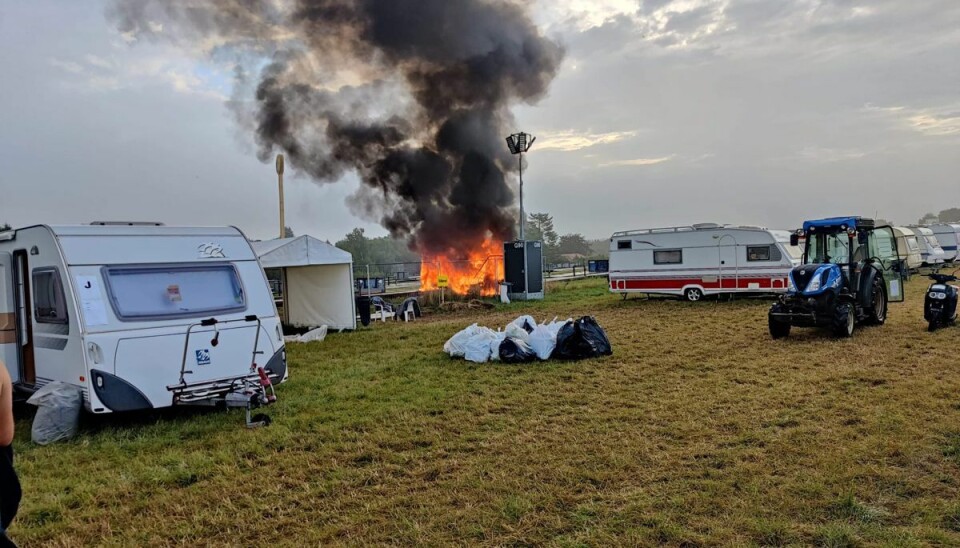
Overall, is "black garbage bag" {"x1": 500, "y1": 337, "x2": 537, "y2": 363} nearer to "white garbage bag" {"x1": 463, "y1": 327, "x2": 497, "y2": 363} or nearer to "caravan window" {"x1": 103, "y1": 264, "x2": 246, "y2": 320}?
"white garbage bag" {"x1": 463, "y1": 327, "x2": 497, "y2": 363}

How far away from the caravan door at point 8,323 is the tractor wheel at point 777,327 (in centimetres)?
1083

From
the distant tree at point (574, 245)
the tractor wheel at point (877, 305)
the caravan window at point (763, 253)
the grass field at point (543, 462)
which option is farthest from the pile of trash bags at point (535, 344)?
the distant tree at point (574, 245)

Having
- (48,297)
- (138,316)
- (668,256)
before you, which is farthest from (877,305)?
(48,297)

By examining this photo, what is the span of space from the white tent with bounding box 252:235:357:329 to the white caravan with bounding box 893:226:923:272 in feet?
71.4

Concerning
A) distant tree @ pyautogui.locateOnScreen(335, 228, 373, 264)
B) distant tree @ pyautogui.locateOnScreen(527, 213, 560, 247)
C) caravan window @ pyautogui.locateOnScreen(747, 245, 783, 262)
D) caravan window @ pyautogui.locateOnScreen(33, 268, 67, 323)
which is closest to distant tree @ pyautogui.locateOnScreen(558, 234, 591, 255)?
distant tree @ pyautogui.locateOnScreen(527, 213, 560, 247)

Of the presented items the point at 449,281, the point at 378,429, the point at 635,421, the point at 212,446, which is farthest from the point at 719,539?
the point at 449,281

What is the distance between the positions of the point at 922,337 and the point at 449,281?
1574 centimetres

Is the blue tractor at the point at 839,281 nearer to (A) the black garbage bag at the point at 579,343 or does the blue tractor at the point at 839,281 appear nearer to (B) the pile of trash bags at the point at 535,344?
(A) the black garbage bag at the point at 579,343

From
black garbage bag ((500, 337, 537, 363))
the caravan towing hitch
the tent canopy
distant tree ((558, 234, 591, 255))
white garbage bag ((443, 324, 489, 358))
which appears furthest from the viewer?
distant tree ((558, 234, 591, 255))

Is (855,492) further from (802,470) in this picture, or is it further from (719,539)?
(719,539)

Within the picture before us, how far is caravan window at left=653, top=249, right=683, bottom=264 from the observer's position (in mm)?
17828

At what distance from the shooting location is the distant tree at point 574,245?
7640cm

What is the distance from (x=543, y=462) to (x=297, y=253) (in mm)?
9217

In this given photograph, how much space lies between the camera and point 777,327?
34.1 ft
